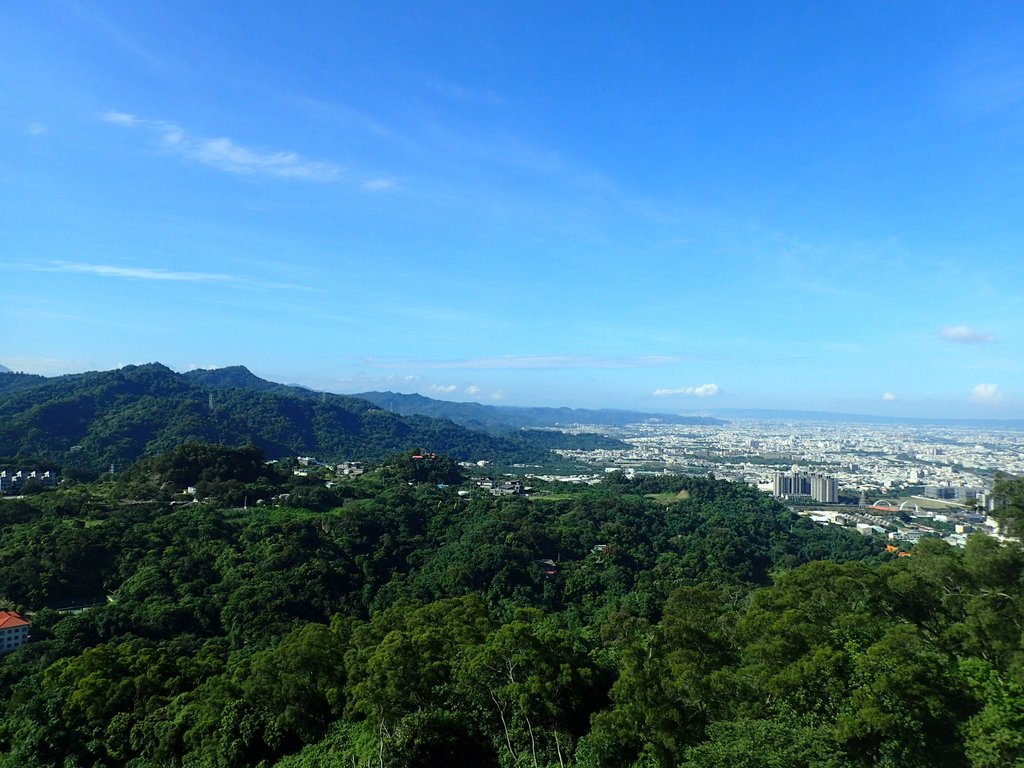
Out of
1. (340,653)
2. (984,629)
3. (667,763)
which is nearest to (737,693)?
(667,763)

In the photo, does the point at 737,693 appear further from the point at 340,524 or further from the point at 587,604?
the point at 340,524

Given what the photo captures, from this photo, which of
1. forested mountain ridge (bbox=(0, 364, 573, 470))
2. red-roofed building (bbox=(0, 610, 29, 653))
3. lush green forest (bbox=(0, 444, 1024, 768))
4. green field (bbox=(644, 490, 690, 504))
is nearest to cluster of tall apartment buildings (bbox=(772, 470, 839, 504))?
green field (bbox=(644, 490, 690, 504))

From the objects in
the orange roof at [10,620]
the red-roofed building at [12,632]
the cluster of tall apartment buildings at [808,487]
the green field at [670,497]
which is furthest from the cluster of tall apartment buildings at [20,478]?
the cluster of tall apartment buildings at [808,487]

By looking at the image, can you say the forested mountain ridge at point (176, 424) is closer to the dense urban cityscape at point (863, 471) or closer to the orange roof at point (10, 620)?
the dense urban cityscape at point (863, 471)

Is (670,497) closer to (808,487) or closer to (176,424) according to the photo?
(808,487)

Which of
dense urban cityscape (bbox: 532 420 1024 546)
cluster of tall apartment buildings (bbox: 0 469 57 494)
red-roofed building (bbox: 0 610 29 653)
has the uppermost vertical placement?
cluster of tall apartment buildings (bbox: 0 469 57 494)

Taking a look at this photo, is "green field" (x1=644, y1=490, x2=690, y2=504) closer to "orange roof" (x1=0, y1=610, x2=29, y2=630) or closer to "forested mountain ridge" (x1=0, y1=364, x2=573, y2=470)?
"forested mountain ridge" (x1=0, y1=364, x2=573, y2=470)
